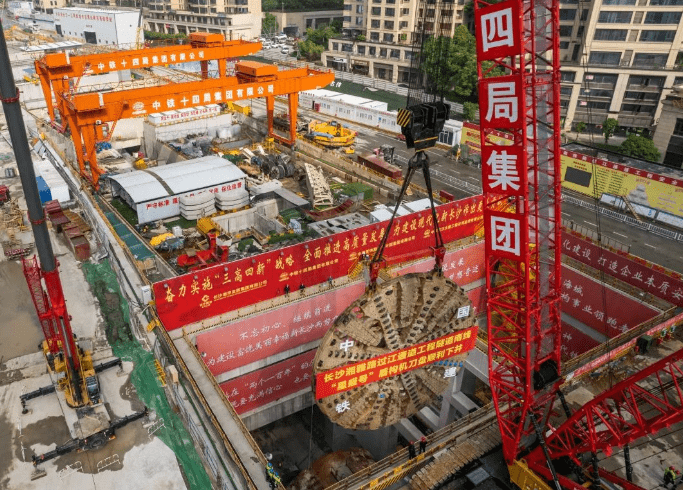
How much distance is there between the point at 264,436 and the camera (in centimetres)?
2955

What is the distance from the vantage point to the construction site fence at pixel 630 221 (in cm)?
4228

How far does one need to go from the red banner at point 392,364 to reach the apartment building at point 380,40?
75.7 meters

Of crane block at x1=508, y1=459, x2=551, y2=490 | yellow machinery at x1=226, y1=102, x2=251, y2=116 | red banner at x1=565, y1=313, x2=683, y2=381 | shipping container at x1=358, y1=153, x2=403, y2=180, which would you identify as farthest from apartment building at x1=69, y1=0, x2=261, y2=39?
crane block at x1=508, y1=459, x2=551, y2=490

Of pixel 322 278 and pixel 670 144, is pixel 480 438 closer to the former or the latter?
pixel 322 278

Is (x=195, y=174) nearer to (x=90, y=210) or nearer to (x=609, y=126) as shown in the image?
(x=90, y=210)

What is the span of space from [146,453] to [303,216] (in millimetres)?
21182

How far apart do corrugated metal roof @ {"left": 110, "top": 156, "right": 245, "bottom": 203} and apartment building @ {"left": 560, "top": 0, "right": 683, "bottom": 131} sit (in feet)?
140

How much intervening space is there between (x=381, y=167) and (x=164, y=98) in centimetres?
1934

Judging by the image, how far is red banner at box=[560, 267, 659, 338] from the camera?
29.6 metres

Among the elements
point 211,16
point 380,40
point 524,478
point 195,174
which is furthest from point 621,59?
point 211,16

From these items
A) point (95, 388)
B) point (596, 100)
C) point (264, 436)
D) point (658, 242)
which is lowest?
point (264, 436)

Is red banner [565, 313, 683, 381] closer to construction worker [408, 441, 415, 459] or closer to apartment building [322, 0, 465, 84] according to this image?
construction worker [408, 441, 415, 459]

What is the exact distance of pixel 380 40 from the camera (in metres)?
93.2

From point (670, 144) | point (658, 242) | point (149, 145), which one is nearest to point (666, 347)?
A: point (658, 242)
